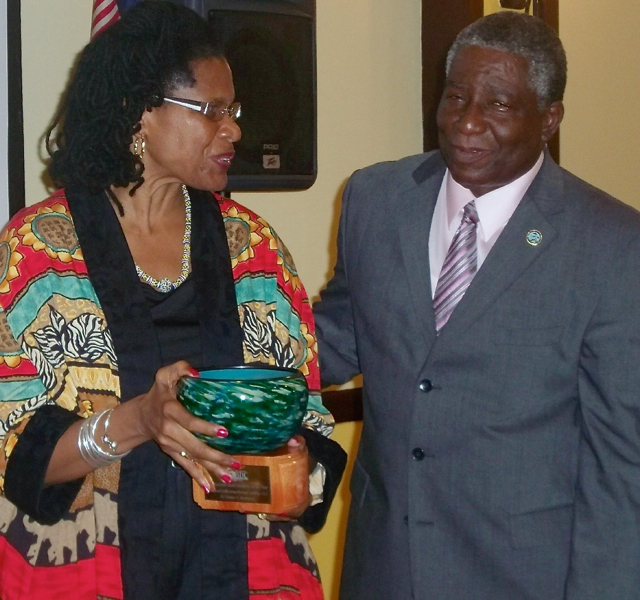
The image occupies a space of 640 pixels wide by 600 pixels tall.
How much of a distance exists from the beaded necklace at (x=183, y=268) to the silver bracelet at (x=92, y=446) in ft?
0.88

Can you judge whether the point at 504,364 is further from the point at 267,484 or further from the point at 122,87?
the point at 122,87

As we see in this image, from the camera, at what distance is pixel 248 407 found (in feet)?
4.53

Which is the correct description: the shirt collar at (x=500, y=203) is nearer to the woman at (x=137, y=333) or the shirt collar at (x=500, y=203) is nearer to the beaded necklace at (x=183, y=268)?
the woman at (x=137, y=333)

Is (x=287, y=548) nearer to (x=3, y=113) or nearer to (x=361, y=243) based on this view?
(x=361, y=243)

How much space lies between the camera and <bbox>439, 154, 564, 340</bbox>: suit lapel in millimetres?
1767

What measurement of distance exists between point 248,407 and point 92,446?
312mm

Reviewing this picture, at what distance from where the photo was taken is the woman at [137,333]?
1.57 m

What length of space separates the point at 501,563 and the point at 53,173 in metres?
1.11

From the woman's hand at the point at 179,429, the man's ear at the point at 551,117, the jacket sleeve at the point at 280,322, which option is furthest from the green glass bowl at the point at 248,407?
the man's ear at the point at 551,117

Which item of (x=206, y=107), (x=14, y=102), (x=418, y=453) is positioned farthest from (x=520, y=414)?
(x=14, y=102)

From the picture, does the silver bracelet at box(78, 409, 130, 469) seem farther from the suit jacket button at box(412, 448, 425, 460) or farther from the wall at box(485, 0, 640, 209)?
the wall at box(485, 0, 640, 209)

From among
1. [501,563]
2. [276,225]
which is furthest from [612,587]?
[276,225]

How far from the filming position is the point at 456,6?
3.11 meters

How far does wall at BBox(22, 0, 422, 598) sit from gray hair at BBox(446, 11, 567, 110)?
4.15ft
